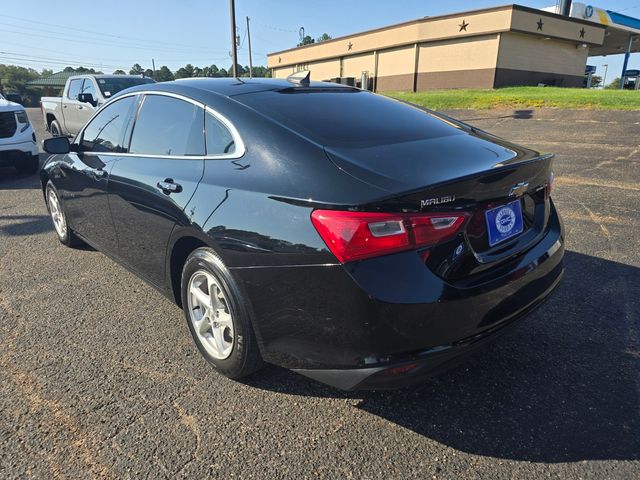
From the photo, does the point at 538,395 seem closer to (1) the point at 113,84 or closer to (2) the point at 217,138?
(2) the point at 217,138

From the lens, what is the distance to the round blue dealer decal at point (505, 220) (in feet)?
7.30

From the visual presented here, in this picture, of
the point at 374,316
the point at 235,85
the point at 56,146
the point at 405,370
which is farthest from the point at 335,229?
the point at 56,146

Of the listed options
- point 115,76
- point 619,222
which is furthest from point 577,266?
point 115,76

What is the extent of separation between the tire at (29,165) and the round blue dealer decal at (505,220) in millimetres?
9301

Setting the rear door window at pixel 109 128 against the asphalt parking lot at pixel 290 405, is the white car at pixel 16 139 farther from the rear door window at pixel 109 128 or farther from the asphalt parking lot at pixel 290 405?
the asphalt parking lot at pixel 290 405

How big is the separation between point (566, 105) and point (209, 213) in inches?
654

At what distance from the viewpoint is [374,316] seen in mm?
1900

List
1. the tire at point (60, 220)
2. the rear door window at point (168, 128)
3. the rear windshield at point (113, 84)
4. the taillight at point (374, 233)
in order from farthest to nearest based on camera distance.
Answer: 1. the rear windshield at point (113, 84)
2. the tire at point (60, 220)
3. the rear door window at point (168, 128)
4. the taillight at point (374, 233)

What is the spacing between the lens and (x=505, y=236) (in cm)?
229

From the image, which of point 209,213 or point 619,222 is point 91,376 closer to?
point 209,213

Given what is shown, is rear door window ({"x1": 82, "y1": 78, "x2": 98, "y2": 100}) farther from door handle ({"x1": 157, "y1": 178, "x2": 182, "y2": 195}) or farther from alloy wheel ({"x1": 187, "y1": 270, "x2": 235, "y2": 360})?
alloy wheel ({"x1": 187, "y1": 270, "x2": 235, "y2": 360})

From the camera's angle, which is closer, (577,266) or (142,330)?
(142,330)

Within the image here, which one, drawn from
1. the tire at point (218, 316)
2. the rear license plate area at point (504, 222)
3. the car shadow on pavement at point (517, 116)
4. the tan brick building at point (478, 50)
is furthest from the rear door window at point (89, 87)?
the tan brick building at point (478, 50)

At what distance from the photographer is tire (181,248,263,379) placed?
2361 millimetres
